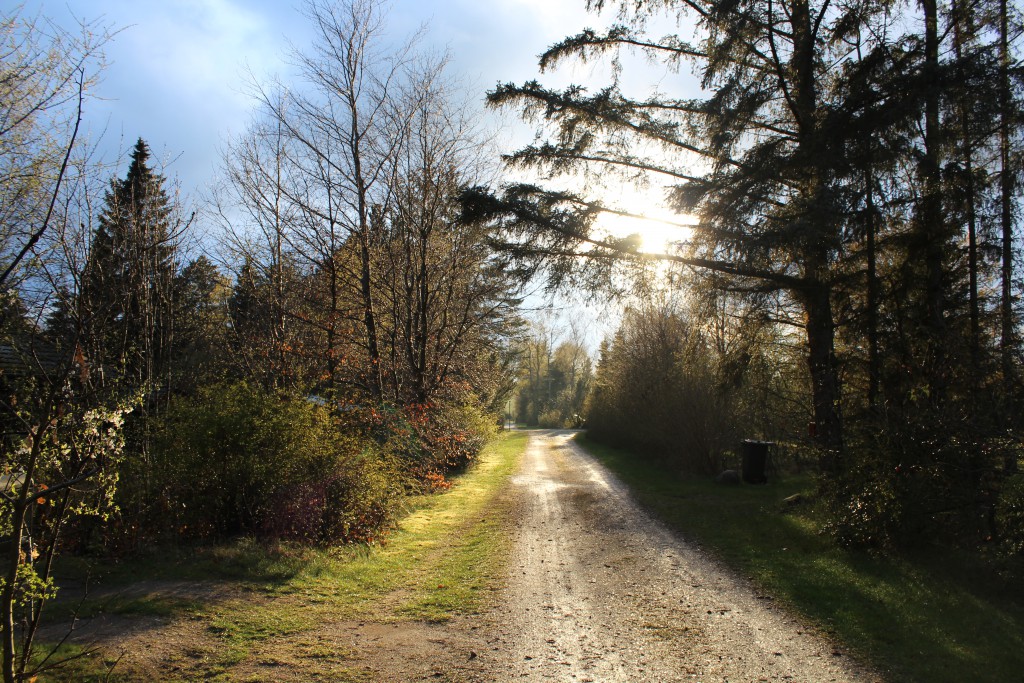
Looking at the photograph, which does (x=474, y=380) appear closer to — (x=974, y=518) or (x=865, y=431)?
(x=865, y=431)

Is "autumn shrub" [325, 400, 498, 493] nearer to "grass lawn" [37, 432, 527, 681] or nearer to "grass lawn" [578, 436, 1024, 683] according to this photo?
"grass lawn" [37, 432, 527, 681]

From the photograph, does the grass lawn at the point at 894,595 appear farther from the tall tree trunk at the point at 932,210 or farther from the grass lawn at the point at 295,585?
the grass lawn at the point at 295,585

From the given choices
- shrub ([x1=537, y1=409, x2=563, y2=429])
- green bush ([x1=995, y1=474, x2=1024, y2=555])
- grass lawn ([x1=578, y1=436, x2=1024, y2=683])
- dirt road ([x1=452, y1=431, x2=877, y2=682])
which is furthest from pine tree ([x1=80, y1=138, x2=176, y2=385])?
shrub ([x1=537, y1=409, x2=563, y2=429])

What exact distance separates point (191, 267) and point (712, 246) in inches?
378

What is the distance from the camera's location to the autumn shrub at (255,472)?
7.59 m

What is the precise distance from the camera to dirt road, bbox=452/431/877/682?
4.59 metres

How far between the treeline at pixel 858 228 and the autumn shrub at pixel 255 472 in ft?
16.4

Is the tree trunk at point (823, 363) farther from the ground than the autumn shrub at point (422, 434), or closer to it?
farther from the ground

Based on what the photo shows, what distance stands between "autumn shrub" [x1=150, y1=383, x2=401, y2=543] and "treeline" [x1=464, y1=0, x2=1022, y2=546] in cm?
500

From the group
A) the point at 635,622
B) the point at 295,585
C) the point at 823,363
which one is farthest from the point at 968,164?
the point at 295,585

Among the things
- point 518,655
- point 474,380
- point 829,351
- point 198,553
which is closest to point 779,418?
point 829,351

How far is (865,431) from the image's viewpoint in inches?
315

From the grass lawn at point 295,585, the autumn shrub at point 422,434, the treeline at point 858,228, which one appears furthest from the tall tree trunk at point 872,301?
the autumn shrub at point 422,434

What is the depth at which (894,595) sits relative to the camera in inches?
239
